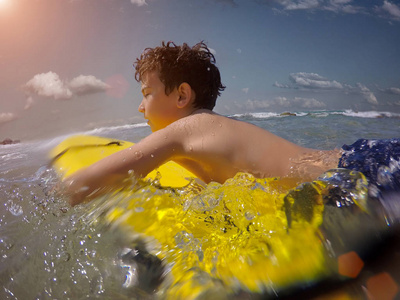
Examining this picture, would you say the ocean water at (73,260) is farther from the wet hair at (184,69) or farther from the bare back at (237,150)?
Answer: the wet hair at (184,69)

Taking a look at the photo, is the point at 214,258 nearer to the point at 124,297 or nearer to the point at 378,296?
the point at 124,297

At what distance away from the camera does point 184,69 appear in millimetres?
1747

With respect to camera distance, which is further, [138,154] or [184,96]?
[184,96]

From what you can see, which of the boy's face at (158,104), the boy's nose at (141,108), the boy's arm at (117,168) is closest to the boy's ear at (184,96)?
the boy's face at (158,104)

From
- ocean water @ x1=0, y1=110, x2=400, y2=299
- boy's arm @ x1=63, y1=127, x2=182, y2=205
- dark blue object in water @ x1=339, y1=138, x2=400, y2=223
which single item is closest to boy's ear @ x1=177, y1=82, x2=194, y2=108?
boy's arm @ x1=63, y1=127, x2=182, y2=205

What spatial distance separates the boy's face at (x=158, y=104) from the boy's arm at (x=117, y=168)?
39cm

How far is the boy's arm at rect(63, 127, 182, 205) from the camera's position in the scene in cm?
120

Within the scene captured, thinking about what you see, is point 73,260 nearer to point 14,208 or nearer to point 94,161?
point 14,208

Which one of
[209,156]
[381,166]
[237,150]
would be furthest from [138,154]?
[381,166]

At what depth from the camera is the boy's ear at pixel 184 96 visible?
1.67m

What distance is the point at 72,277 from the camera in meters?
0.87

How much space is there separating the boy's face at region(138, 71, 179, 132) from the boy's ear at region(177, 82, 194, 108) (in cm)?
2

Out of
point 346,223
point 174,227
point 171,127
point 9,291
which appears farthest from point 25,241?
point 346,223

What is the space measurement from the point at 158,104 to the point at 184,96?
148 millimetres
